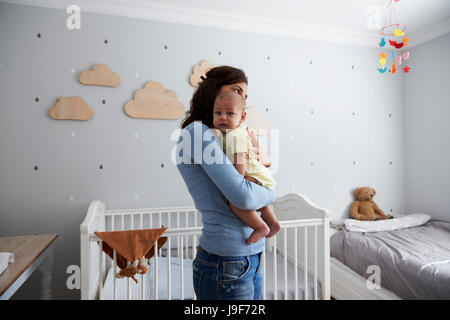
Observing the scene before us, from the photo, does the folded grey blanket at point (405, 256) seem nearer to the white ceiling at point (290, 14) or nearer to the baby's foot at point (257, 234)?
the baby's foot at point (257, 234)

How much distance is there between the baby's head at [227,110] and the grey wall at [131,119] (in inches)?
56.8

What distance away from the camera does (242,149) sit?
31.5 inches

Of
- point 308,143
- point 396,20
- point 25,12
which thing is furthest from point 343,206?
point 25,12

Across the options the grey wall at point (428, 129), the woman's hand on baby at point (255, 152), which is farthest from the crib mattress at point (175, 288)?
the grey wall at point (428, 129)

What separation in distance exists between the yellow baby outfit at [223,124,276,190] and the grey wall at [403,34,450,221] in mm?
2493

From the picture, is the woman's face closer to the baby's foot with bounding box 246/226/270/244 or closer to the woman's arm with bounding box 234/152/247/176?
the woman's arm with bounding box 234/152/247/176

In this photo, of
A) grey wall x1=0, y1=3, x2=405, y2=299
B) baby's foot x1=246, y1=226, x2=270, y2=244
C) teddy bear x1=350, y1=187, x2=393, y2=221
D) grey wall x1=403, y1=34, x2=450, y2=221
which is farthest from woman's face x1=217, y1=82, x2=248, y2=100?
grey wall x1=403, y1=34, x2=450, y2=221

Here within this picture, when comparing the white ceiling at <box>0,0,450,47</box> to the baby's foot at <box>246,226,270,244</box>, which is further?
the white ceiling at <box>0,0,450,47</box>

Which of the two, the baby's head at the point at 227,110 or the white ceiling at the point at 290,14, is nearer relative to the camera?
the baby's head at the point at 227,110

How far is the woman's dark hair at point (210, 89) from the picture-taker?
82 cm

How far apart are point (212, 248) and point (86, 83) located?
176 centimetres

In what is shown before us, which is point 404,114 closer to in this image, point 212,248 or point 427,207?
point 427,207

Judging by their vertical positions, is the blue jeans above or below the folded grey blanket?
above

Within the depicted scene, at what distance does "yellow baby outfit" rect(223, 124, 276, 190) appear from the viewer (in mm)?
795
